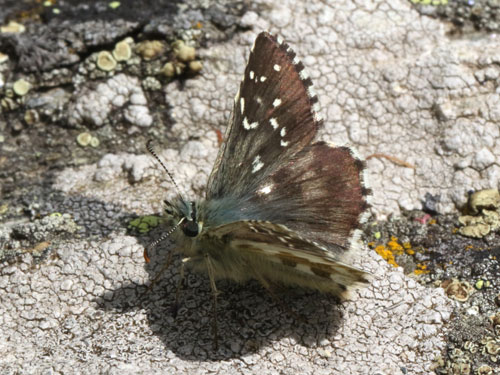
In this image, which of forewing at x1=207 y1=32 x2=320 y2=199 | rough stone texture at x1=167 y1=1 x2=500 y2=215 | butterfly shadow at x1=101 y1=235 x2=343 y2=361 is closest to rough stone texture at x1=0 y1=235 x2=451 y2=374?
butterfly shadow at x1=101 y1=235 x2=343 y2=361

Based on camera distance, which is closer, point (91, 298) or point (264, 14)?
point (91, 298)

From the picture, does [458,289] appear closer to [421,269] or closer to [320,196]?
[421,269]

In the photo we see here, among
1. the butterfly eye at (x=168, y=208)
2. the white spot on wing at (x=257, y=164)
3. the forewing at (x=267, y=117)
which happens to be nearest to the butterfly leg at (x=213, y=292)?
the butterfly eye at (x=168, y=208)

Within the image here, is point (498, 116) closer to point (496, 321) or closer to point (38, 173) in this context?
point (496, 321)

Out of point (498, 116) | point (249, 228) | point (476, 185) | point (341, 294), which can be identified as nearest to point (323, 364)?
point (341, 294)

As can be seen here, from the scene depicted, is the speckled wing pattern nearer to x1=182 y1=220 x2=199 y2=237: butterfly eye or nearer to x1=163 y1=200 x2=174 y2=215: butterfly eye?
x1=182 y1=220 x2=199 y2=237: butterfly eye

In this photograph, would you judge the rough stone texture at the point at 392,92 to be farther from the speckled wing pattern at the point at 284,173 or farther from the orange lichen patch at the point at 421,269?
the speckled wing pattern at the point at 284,173
